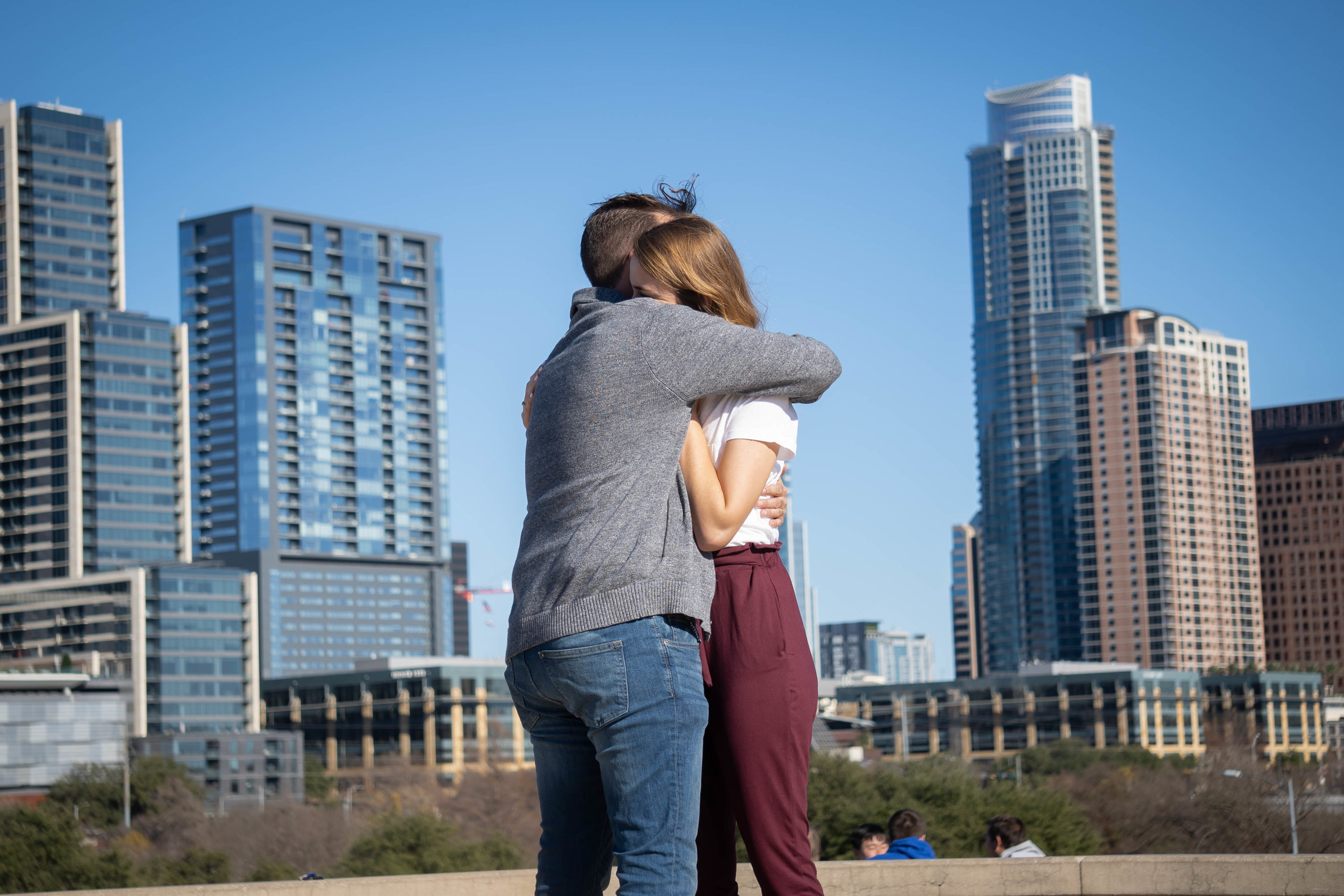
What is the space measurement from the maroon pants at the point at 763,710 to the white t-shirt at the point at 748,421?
24cm

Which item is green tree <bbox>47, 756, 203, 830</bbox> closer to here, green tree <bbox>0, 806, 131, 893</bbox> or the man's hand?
green tree <bbox>0, 806, 131, 893</bbox>

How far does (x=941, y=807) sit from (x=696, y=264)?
128 ft

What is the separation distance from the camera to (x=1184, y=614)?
126812 mm

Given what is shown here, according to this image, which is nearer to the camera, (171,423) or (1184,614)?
(171,423)

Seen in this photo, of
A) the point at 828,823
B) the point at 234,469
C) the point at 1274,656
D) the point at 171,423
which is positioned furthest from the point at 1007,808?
the point at 234,469

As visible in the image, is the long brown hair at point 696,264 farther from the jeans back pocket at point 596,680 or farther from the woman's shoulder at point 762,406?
the jeans back pocket at point 596,680

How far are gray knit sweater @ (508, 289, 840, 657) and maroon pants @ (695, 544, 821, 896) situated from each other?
0.89 feet

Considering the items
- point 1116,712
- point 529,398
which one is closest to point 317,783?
point 1116,712

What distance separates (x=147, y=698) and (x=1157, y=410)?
295ft

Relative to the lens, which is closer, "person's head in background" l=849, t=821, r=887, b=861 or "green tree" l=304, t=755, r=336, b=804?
"person's head in background" l=849, t=821, r=887, b=861

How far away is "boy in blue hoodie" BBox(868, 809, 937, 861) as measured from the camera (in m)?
5.82

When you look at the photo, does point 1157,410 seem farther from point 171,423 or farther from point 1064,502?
point 171,423

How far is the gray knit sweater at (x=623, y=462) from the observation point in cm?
229

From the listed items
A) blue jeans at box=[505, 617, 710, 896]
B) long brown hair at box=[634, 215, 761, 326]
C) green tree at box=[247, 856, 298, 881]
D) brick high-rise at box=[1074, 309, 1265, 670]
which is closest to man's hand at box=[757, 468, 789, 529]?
long brown hair at box=[634, 215, 761, 326]
